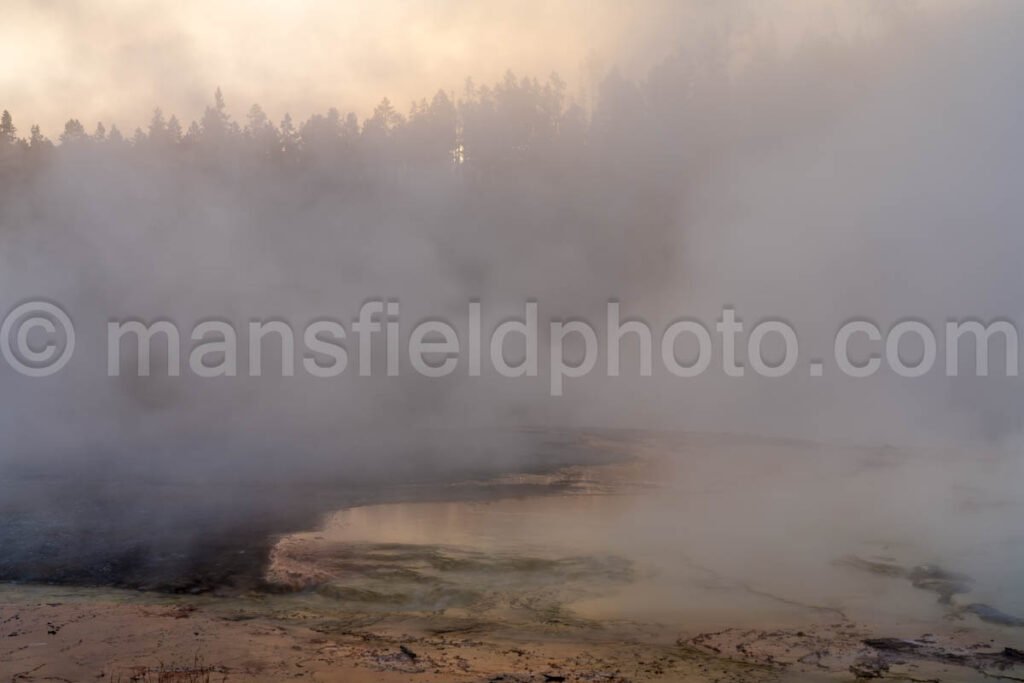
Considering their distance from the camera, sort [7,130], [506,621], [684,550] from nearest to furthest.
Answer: [506,621]
[684,550]
[7,130]

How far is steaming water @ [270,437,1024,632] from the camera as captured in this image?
520 cm

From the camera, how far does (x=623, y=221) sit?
24656mm

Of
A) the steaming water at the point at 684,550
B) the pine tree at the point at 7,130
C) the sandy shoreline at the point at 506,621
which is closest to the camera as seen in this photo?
the sandy shoreline at the point at 506,621

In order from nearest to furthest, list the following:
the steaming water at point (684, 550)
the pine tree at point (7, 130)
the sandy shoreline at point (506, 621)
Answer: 1. the sandy shoreline at point (506, 621)
2. the steaming water at point (684, 550)
3. the pine tree at point (7, 130)

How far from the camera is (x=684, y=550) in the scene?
6.39 meters

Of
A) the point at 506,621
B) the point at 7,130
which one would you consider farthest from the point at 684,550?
the point at 7,130

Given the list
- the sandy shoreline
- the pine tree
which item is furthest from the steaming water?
the pine tree

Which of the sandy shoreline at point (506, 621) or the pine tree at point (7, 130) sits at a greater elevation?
the pine tree at point (7, 130)

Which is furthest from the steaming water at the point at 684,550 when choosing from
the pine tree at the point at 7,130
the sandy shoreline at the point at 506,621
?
the pine tree at the point at 7,130

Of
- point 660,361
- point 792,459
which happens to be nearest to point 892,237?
point 660,361

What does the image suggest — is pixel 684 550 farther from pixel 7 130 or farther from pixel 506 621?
pixel 7 130

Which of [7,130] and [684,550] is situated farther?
[7,130]

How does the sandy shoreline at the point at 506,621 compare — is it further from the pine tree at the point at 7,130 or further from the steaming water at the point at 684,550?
the pine tree at the point at 7,130

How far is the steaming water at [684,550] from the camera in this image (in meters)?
5.20
